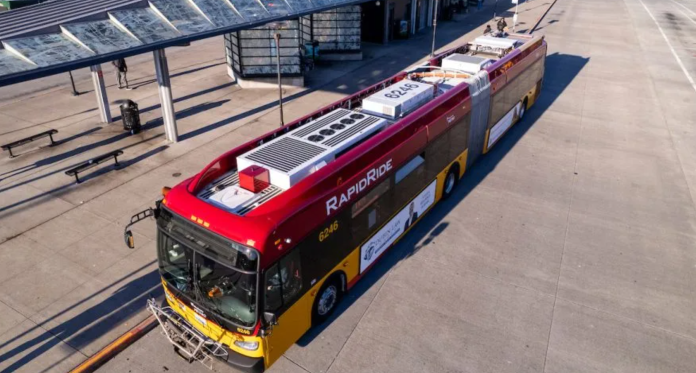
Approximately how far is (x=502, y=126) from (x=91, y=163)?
47.1ft

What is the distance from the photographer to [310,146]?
9.09 metres

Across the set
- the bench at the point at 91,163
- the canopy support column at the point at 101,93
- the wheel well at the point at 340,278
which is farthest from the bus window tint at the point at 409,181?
the canopy support column at the point at 101,93

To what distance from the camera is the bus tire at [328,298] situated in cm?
874

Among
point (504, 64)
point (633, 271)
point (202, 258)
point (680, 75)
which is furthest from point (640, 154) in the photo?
point (202, 258)

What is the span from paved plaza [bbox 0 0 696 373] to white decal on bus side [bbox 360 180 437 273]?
0.64m

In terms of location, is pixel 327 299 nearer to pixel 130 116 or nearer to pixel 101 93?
pixel 130 116

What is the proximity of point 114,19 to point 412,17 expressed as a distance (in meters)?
26.0

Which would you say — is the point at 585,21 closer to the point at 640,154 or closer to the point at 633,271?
the point at 640,154

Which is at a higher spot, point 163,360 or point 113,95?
point 113,95

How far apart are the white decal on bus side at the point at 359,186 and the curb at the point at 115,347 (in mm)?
4530

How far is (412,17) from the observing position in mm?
34938

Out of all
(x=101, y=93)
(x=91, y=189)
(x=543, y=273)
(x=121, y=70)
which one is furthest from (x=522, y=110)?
(x=121, y=70)

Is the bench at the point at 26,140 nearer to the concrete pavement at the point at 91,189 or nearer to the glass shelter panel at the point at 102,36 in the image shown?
the concrete pavement at the point at 91,189

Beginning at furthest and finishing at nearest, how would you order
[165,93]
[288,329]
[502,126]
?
[502,126], [165,93], [288,329]
